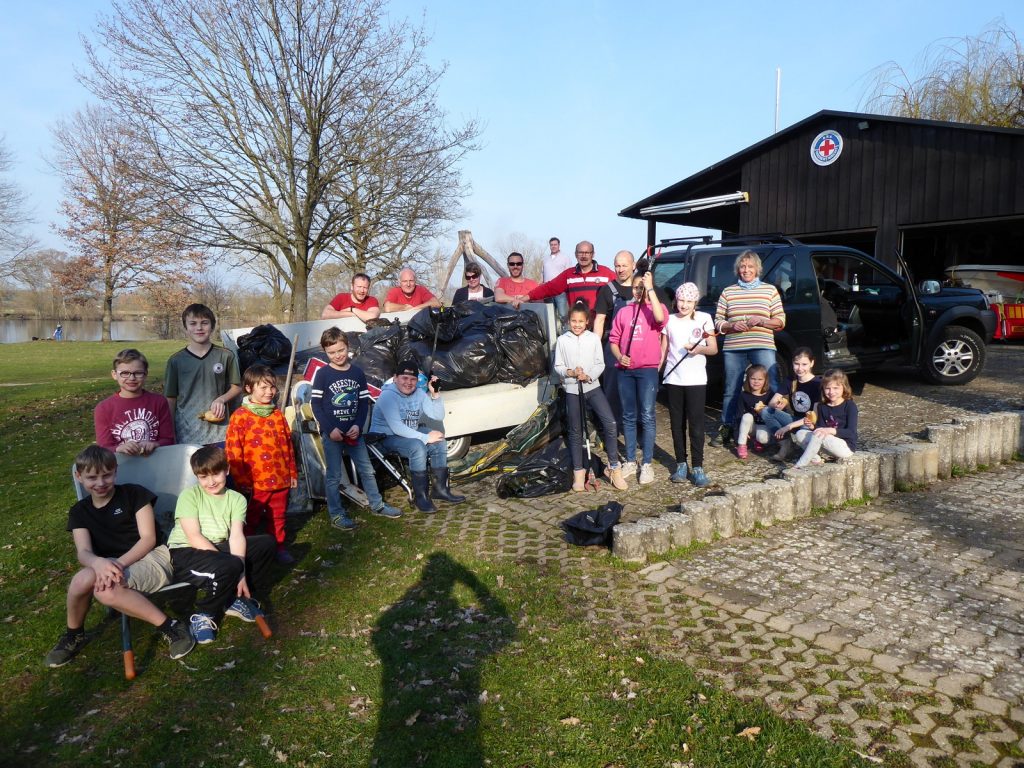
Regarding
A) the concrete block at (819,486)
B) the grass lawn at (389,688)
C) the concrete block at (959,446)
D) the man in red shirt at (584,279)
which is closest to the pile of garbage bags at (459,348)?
the man in red shirt at (584,279)

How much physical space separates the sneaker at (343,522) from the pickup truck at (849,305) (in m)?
4.00

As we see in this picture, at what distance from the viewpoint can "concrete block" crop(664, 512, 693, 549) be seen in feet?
14.7

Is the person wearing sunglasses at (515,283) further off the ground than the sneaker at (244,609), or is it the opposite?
the person wearing sunglasses at (515,283)

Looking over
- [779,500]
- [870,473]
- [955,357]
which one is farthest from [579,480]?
[955,357]

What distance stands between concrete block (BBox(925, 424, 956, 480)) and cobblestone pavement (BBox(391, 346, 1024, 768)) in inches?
7.5

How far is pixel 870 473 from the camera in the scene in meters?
5.59

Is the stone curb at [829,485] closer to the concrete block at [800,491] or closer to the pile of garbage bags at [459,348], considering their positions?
the concrete block at [800,491]

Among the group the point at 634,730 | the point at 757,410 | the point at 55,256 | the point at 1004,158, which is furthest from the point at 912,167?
the point at 55,256

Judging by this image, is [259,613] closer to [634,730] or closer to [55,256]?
[634,730]

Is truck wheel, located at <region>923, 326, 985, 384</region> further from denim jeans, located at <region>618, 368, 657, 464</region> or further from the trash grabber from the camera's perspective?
the trash grabber

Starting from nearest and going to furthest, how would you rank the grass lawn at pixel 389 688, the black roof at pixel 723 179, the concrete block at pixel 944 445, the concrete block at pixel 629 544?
the grass lawn at pixel 389 688 → the concrete block at pixel 629 544 → the concrete block at pixel 944 445 → the black roof at pixel 723 179

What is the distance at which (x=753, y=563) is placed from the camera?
4.34 meters

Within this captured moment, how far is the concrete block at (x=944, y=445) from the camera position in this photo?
6152 mm

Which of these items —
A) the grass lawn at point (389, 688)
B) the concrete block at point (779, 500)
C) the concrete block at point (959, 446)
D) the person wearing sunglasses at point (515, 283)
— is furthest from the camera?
the person wearing sunglasses at point (515, 283)
